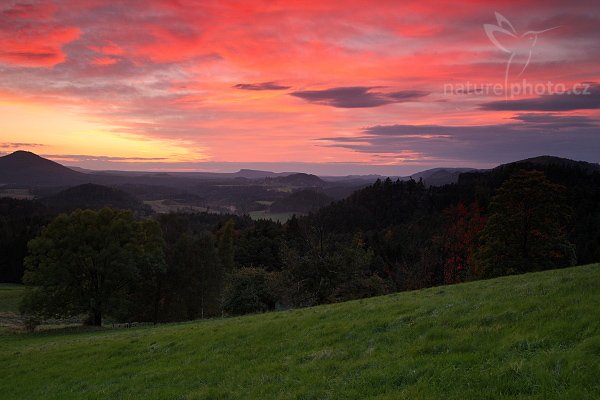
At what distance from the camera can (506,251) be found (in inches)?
1756

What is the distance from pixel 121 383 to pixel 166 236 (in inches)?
3202

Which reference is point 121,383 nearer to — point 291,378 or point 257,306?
point 291,378

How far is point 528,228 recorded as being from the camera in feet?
145

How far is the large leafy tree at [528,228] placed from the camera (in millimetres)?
43469

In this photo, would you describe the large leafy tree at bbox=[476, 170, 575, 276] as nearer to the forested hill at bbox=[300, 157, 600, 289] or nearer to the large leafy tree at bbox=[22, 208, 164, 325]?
the forested hill at bbox=[300, 157, 600, 289]

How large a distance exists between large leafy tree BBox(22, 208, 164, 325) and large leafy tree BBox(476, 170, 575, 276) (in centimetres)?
4094

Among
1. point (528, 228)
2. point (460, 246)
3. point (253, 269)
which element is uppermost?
point (528, 228)

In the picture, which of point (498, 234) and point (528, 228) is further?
point (498, 234)

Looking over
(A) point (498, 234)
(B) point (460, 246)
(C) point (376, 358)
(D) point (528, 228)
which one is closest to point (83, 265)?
(C) point (376, 358)

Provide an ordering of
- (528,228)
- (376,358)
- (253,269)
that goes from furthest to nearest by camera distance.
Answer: (253,269)
(528,228)
(376,358)

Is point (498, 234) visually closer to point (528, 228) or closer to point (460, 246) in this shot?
point (528, 228)

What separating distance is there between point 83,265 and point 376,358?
44458 mm

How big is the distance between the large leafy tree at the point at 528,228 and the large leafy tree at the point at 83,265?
4094 centimetres

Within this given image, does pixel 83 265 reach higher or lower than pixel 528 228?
lower
